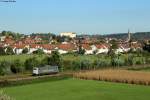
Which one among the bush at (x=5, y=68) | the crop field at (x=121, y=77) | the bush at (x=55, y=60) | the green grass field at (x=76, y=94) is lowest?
the green grass field at (x=76, y=94)

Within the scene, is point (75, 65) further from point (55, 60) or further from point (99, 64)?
point (99, 64)

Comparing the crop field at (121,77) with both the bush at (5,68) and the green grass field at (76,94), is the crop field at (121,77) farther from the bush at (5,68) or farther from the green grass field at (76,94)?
the bush at (5,68)

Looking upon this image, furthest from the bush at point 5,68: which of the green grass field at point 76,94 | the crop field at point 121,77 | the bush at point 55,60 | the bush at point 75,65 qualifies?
the green grass field at point 76,94

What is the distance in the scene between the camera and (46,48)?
121 m

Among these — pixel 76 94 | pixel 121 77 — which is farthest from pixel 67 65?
pixel 76 94

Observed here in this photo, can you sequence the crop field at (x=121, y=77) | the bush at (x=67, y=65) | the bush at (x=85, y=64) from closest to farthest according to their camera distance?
the crop field at (x=121, y=77) < the bush at (x=67, y=65) < the bush at (x=85, y=64)

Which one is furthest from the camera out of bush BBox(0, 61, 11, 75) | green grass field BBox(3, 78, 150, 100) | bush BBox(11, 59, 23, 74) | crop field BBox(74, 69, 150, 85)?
bush BBox(11, 59, 23, 74)

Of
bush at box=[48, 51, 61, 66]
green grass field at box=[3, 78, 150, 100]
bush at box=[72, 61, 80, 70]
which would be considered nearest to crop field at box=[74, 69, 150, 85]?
green grass field at box=[3, 78, 150, 100]

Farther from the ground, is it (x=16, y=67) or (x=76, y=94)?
(x=16, y=67)

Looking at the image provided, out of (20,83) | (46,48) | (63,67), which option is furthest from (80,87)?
(46,48)

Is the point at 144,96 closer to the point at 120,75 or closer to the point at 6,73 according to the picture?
the point at 120,75

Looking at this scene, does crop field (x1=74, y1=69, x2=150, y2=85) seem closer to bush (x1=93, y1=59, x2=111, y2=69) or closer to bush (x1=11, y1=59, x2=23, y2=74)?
bush (x1=11, y1=59, x2=23, y2=74)

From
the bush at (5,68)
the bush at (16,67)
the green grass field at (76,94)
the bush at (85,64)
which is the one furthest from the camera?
the bush at (85,64)

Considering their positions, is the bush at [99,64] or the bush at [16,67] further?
the bush at [99,64]
